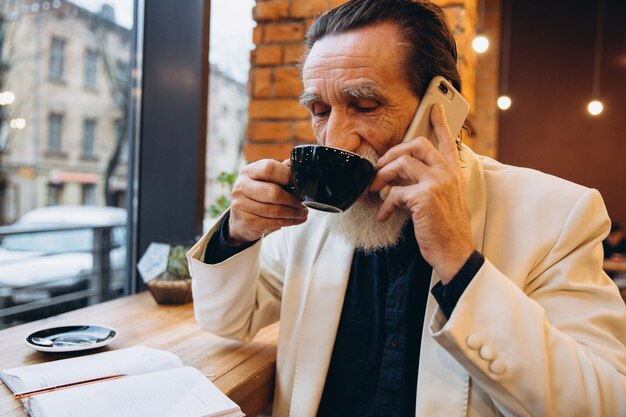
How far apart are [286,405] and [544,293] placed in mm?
588

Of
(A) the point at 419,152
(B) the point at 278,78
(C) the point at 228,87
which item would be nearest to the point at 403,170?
(A) the point at 419,152

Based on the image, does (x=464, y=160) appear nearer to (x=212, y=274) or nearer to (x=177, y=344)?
(x=212, y=274)

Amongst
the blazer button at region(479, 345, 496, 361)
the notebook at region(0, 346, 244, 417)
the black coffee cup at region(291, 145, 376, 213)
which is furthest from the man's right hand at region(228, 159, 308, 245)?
the blazer button at region(479, 345, 496, 361)

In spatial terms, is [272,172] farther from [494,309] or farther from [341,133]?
[494,309]

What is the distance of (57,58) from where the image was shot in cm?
214

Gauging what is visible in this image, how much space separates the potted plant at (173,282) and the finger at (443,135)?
0.94 m

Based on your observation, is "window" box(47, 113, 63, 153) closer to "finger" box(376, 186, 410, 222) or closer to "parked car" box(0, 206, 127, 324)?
"parked car" box(0, 206, 127, 324)

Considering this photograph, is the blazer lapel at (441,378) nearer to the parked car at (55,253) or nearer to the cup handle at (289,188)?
the cup handle at (289,188)

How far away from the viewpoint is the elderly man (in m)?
0.79

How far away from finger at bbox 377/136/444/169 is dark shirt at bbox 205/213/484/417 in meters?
0.30

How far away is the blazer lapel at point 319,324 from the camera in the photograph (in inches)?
41.5

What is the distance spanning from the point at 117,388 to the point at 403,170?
0.60 meters


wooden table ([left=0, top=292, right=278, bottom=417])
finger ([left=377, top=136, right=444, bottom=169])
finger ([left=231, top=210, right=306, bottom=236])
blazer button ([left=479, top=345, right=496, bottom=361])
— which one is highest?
finger ([left=377, top=136, right=444, bottom=169])

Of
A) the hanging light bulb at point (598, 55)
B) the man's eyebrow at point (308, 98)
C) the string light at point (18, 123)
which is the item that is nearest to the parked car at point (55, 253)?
the string light at point (18, 123)
